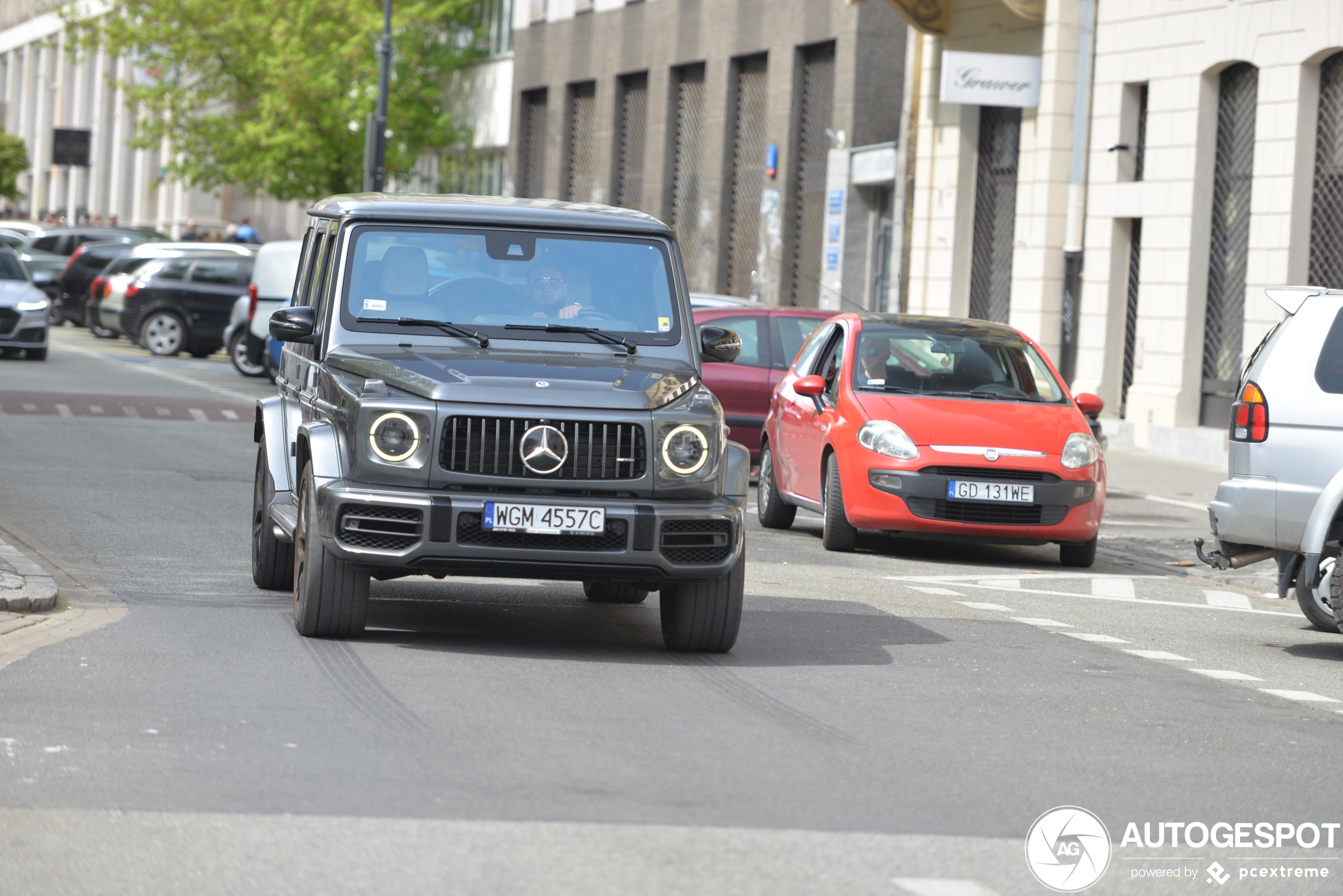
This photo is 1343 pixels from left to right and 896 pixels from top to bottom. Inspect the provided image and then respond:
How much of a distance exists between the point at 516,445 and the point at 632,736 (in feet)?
5.57

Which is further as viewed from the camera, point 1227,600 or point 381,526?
point 1227,600

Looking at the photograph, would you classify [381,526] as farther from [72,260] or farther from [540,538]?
[72,260]

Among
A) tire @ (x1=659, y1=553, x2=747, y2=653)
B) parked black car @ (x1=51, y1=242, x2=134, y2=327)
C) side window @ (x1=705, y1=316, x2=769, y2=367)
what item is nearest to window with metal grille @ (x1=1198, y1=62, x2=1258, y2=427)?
side window @ (x1=705, y1=316, x2=769, y2=367)

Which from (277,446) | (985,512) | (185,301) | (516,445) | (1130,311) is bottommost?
(985,512)

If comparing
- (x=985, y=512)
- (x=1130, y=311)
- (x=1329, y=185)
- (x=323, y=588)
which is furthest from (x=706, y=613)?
(x=1130, y=311)

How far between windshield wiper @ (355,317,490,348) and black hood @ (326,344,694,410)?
161mm

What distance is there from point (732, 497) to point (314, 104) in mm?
42326

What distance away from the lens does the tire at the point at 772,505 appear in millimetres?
15594

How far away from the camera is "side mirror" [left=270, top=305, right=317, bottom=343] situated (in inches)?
374

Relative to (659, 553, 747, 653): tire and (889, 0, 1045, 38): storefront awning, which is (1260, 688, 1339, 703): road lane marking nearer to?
(659, 553, 747, 653): tire

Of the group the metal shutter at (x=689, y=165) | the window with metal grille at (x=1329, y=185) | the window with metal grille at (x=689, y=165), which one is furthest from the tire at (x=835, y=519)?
the metal shutter at (x=689, y=165)

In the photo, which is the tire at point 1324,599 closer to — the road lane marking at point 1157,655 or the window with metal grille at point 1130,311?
the road lane marking at point 1157,655

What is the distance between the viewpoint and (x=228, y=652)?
341 inches
